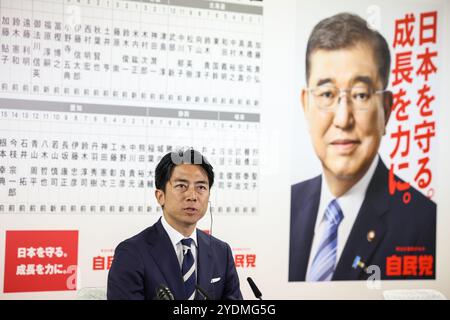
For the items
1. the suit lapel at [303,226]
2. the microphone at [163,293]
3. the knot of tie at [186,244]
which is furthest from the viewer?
the suit lapel at [303,226]

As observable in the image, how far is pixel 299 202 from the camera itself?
2020 mm

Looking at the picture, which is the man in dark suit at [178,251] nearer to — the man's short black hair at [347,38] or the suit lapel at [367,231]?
the suit lapel at [367,231]

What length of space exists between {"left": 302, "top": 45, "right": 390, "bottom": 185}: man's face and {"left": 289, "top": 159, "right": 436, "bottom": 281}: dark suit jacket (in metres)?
0.11

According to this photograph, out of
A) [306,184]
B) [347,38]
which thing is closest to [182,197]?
[306,184]

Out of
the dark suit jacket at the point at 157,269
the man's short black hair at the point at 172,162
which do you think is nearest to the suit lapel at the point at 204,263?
the dark suit jacket at the point at 157,269

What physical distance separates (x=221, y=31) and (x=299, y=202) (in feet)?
2.74

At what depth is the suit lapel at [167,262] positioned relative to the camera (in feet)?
5.74

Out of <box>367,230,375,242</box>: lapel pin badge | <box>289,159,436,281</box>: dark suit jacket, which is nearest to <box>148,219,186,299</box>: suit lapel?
<box>289,159,436,281</box>: dark suit jacket

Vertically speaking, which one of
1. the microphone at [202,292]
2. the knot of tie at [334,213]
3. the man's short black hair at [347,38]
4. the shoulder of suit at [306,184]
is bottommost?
the microphone at [202,292]

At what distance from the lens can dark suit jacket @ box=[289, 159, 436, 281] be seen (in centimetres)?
201

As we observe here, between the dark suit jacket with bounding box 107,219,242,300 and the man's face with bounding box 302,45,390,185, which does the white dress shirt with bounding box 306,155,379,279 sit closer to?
the man's face with bounding box 302,45,390,185
